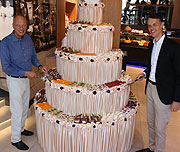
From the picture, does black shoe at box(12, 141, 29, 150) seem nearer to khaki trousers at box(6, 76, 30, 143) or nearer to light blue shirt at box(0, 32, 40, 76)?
khaki trousers at box(6, 76, 30, 143)

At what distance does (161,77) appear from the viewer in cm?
269

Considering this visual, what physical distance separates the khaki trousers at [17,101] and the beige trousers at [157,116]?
1989mm

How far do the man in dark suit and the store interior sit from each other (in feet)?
3.11

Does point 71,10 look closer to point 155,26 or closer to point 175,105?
point 155,26

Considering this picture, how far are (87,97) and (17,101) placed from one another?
1.18m

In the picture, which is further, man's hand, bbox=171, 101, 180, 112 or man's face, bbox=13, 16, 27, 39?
man's face, bbox=13, 16, 27, 39

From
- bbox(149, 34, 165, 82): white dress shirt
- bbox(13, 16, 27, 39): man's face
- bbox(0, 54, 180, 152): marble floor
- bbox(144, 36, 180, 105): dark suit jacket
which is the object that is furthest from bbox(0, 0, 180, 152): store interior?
bbox(13, 16, 27, 39): man's face

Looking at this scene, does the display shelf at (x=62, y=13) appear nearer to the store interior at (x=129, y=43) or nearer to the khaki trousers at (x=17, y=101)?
the store interior at (x=129, y=43)

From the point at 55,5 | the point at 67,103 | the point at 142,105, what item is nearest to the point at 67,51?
the point at 67,103

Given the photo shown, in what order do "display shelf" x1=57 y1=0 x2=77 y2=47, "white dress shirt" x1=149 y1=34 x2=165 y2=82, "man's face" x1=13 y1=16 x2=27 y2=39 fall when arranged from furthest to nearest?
"display shelf" x1=57 y1=0 x2=77 y2=47, "man's face" x1=13 y1=16 x2=27 y2=39, "white dress shirt" x1=149 y1=34 x2=165 y2=82

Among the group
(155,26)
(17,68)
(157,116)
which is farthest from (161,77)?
(17,68)

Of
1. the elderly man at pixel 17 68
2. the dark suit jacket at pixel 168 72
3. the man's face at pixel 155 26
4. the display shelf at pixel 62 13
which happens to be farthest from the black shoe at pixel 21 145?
the display shelf at pixel 62 13

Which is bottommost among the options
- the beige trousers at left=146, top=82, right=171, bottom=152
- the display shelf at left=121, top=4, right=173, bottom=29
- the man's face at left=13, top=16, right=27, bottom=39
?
the beige trousers at left=146, top=82, right=171, bottom=152

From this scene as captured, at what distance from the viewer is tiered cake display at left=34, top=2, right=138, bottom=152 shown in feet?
8.92
